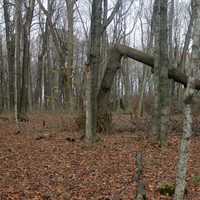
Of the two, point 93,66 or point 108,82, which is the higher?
point 93,66

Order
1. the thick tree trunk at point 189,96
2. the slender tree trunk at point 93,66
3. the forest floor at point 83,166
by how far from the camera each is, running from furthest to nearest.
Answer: the slender tree trunk at point 93,66 → the forest floor at point 83,166 → the thick tree trunk at point 189,96

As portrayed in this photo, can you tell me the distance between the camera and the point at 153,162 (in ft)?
32.5

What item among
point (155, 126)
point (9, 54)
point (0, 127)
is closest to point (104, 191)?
point (155, 126)

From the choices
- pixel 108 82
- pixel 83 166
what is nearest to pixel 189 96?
pixel 83 166

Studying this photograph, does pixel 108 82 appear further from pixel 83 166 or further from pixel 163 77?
pixel 83 166

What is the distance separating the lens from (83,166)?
9.65 metres

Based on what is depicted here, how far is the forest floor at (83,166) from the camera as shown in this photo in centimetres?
744

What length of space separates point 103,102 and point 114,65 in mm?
1630

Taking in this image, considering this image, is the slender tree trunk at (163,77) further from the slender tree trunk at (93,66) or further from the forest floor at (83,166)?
the slender tree trunk at (93,66)

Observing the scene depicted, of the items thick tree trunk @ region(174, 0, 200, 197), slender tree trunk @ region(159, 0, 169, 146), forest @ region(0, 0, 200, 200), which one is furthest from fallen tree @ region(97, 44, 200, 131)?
thick tree trunk @ region(174, 0, 200, 197)

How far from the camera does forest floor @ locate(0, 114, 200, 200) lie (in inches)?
293

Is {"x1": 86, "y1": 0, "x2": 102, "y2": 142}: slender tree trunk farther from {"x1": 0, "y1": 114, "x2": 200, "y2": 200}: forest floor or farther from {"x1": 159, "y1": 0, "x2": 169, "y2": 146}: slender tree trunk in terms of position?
{"x1": 159, "y1": 0, "x2": 169, "y2": 146}: slender tree trunk

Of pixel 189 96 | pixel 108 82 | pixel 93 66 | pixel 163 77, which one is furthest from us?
pixel 108 82

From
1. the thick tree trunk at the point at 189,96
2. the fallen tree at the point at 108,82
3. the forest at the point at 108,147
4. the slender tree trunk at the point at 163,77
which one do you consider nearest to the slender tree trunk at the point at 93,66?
the forest at the point at 108,147
